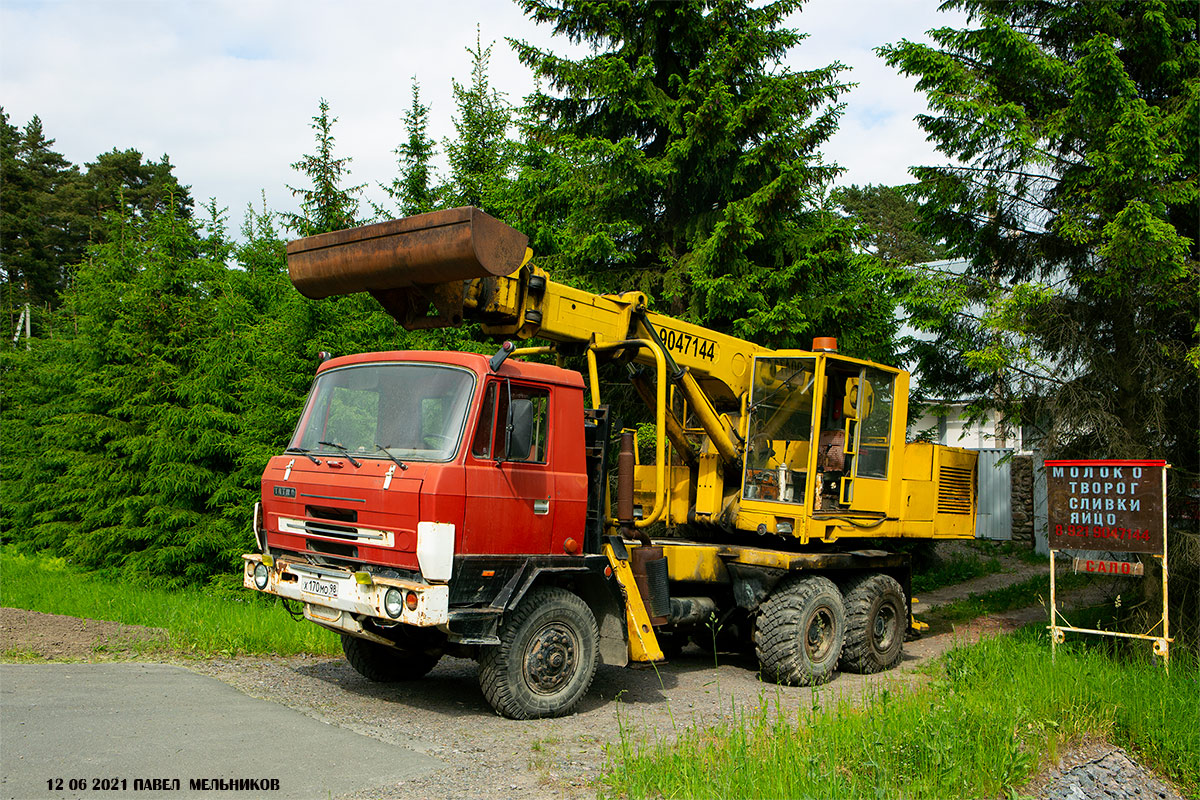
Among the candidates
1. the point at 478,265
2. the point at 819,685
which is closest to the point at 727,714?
the point at 819,685

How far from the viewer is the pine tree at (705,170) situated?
1223 cm

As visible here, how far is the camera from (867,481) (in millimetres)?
9438

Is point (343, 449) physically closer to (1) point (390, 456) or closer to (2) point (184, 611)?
(1) point (390, 456)

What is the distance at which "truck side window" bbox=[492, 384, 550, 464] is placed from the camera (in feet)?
22.0

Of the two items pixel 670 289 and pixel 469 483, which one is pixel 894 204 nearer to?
pixel 670 289

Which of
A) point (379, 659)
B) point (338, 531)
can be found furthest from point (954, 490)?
point (338, 531)

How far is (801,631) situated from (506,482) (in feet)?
12.0

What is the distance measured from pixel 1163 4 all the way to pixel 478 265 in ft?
26.0

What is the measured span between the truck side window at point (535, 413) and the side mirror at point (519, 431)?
0.03 meters

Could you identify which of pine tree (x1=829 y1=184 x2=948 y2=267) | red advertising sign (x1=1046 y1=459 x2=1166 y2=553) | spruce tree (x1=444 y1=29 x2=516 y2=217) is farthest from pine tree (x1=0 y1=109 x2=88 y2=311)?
red advertising sign (x1=1046 y1=459 x2=1166 y2=553)

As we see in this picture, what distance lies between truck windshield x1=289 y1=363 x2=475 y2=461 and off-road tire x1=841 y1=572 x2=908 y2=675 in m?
5.18

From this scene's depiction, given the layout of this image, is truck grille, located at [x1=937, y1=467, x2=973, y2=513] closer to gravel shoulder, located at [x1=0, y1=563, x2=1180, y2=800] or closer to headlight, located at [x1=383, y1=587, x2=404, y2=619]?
gravel shoulder, located at [x1=0, y1=563, x2=1180, y2=800]

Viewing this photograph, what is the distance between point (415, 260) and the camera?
6.40 meters

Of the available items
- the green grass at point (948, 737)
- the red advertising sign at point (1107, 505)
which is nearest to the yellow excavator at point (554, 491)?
the green grass at point (948, 737)
